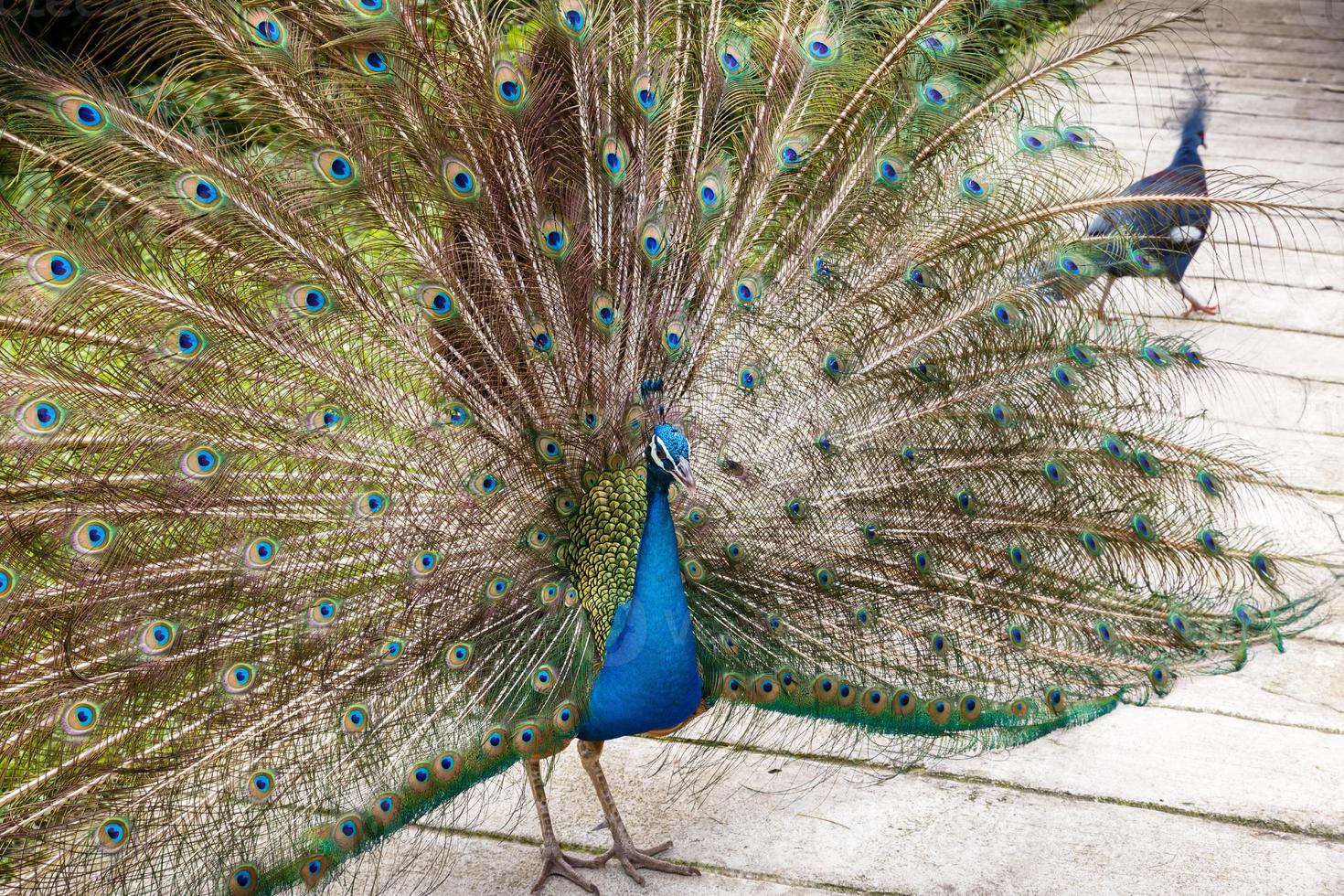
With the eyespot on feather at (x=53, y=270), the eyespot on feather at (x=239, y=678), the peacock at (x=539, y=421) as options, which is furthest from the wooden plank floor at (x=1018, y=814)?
the eyespot on feather at (x=53, y=270)

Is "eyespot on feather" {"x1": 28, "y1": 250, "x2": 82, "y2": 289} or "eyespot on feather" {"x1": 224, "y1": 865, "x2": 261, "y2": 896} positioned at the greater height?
"eyespot on feather" {"x1": 28, "y1": 250, "x2": 82, "y2": 289}

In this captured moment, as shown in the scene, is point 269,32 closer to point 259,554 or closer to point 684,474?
point 259,554

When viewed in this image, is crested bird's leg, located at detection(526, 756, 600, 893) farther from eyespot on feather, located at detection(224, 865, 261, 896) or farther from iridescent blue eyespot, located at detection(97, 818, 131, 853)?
iridescent blue eyespot, located at detection(97, 818, 131, 853)

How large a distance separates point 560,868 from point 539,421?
1000mm

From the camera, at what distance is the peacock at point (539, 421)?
2201mm

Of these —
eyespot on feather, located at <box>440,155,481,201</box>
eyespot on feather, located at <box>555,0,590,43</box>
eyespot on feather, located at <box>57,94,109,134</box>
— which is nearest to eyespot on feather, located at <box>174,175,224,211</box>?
eyespot on feather, located at <box>57,94,109,134</box>

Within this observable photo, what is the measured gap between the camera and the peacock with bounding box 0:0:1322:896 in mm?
2201

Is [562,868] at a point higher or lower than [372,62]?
lower

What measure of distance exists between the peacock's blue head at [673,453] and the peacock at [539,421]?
1 centimetres

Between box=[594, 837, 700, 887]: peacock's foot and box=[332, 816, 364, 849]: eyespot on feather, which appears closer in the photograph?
box=[332, 816, 364, 849]: eyespot on feather

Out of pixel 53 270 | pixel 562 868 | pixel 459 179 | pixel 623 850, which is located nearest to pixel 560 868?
pixel 562 868

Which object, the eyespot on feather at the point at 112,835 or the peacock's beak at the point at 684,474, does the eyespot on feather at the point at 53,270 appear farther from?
the peacock's beak at the point at 684,474

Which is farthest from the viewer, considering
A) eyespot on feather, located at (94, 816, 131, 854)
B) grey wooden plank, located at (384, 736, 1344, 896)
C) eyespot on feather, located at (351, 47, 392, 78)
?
grey wooden plank, located at (384, 736, 1344, 896)

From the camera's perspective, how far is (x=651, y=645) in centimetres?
241
